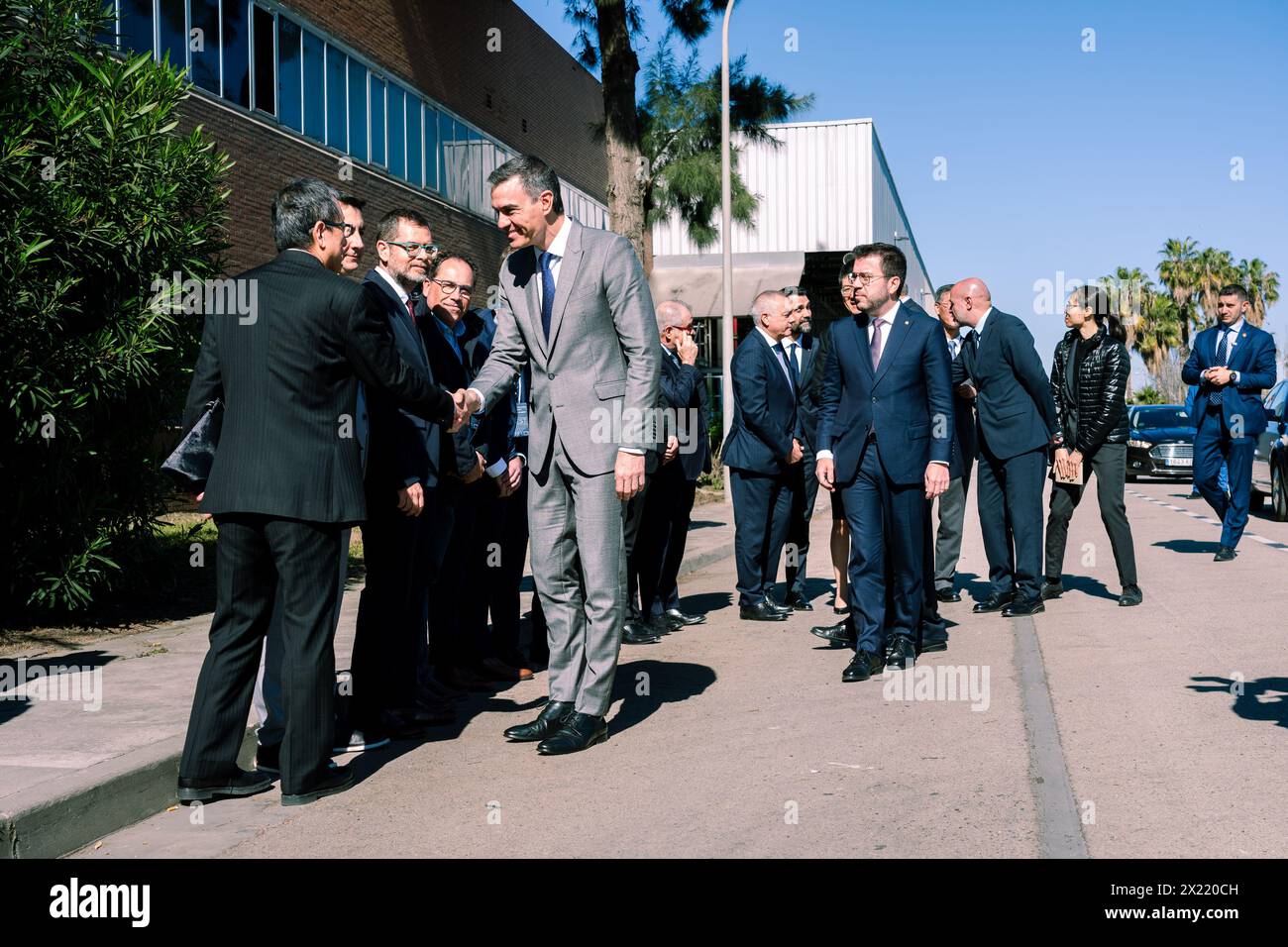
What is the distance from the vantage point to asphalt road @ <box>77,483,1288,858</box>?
13.2 ft

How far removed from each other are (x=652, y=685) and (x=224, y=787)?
8.19 feet

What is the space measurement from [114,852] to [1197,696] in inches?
184

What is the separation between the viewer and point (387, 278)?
5539mm

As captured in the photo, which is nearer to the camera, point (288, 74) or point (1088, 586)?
point (1088, 586)

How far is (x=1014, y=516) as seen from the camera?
8688 mm

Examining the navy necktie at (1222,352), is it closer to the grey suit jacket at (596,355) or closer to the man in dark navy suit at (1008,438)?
the man in dark navy suit at (1008,438)

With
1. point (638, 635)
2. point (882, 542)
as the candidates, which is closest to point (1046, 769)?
point (882, 542)

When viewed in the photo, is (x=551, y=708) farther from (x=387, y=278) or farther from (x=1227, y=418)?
(x=1227, y=418)

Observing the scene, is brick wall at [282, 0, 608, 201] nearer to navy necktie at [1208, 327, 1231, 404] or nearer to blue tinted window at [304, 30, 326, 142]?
blue tinted window at [304, 30, 326, 142]

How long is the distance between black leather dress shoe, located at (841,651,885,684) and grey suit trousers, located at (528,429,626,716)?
1613mm

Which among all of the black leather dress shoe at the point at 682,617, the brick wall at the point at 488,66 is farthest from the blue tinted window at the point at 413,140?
the black leather dress shoe at the point at 682,617

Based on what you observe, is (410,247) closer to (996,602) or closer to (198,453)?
(198,453)

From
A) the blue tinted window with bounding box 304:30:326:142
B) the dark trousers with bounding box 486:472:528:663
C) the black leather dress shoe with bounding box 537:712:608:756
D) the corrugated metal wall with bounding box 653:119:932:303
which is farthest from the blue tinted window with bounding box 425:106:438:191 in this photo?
the black leather dress shoe with bounding box 537:712:608:756
